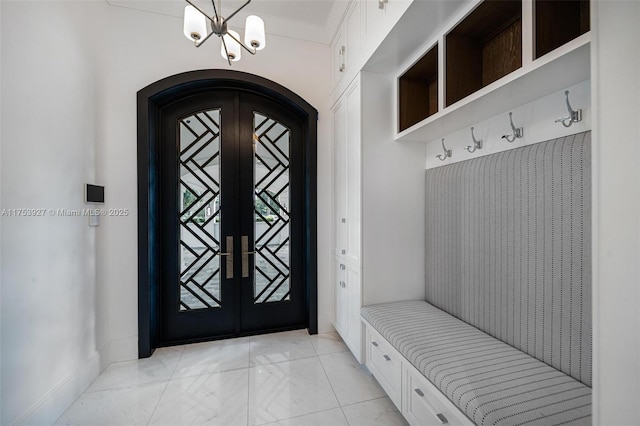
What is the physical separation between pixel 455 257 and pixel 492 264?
30 centimetres

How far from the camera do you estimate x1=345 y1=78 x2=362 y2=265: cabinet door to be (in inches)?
84.4

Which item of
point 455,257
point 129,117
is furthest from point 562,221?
point 129,117

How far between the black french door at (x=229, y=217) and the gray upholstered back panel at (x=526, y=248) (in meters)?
1.64

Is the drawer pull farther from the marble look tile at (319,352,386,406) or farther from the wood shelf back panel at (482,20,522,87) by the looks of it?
the wood shelf back panel at (482,20,522,87)

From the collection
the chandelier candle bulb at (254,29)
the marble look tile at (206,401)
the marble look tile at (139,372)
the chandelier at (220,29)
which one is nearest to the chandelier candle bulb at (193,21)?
the chandelier at (220,29)

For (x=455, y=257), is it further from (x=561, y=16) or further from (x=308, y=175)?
(x=308, y=175)

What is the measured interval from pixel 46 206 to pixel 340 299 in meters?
2.36

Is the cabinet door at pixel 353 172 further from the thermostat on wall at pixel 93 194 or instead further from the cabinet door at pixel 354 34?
the thermostat on wall at pixel 93 194

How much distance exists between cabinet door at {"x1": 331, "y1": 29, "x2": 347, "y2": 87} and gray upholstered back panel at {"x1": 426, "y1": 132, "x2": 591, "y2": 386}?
1.43m

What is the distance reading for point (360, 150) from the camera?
6.91 feet

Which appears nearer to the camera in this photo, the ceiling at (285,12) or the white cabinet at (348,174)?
the white cabinet at (348,174)

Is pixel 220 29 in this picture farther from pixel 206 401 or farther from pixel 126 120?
pixel 206 401

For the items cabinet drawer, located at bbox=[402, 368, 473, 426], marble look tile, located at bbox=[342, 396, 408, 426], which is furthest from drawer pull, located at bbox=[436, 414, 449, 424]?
marble look tile, located at bbox=[342, 396, 408, 426]

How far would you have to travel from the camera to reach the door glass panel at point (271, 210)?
111 inches
